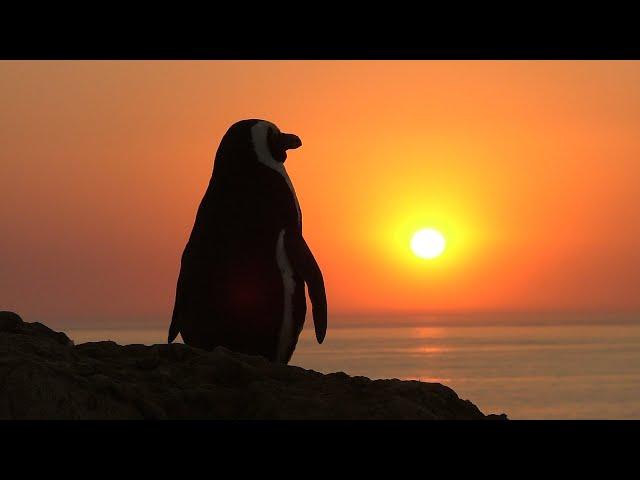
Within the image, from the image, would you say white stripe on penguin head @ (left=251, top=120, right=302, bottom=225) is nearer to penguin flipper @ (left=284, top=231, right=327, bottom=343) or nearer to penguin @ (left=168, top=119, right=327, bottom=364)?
penguin @ (left=168, top=119, right=327, bottom=364)

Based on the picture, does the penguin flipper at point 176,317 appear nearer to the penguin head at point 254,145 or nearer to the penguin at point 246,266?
the penguin at point 246,266

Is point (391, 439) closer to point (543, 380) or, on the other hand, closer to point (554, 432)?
point (554, 432)

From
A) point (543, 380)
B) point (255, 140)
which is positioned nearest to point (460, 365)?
point (543, 380)

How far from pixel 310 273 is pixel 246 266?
659 mm

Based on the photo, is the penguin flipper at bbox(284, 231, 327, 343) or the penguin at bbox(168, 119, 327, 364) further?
the penguin flipper at bbox(284, 231, 327, 343)

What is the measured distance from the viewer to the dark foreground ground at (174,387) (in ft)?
18.8

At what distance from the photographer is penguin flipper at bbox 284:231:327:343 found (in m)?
9.09

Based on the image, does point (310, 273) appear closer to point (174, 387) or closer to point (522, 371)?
point (174, 387)

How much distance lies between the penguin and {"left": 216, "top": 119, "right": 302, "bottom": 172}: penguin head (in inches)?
0.5

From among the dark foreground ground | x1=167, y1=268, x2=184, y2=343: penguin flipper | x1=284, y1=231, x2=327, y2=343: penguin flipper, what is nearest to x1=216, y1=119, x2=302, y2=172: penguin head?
x1=284, y1=231, x2=327, y2=343: penguin flipper

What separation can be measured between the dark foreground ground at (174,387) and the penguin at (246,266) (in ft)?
5.14

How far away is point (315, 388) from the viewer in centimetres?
660

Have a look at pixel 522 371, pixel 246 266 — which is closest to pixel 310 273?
pixel 246 266

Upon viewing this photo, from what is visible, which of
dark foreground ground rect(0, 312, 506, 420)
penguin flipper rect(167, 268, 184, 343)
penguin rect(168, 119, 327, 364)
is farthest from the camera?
penguin flipper rect(167, 268, 184, 343)
